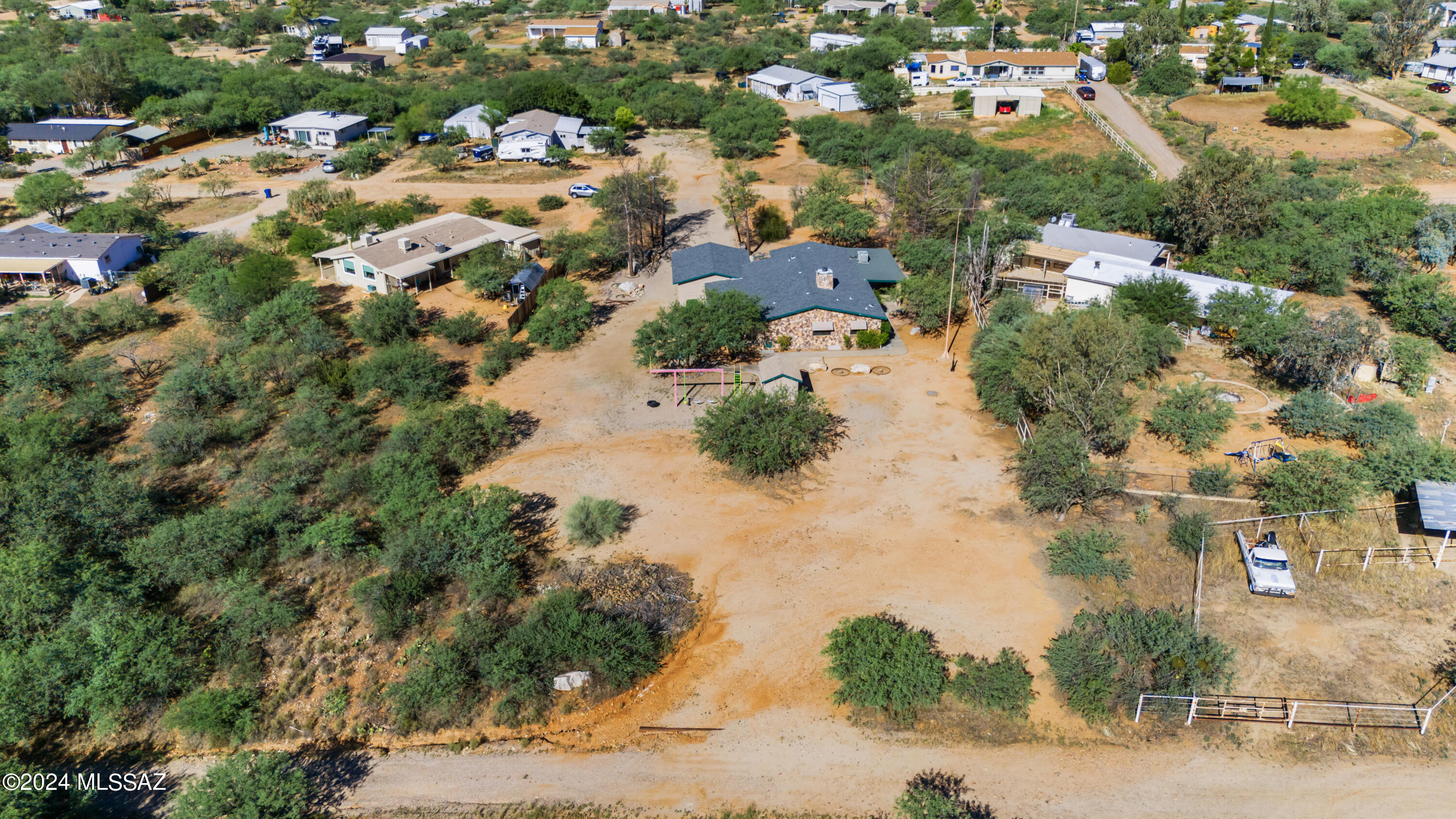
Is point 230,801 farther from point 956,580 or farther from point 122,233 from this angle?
point 122,233

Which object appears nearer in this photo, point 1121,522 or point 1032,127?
point 1121,522

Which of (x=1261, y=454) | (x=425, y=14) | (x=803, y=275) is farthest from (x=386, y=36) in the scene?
(x=1261, y=454)

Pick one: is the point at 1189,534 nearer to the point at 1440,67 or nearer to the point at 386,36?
the point at 1440,67

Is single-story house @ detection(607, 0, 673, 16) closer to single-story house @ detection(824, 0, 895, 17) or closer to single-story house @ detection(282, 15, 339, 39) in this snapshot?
single-story house @ detection(824, 0, 895, 17)

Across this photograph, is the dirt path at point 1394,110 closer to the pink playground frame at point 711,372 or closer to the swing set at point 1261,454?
the swing set at point 1261,454

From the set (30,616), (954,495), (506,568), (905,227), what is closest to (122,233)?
(30,616)
